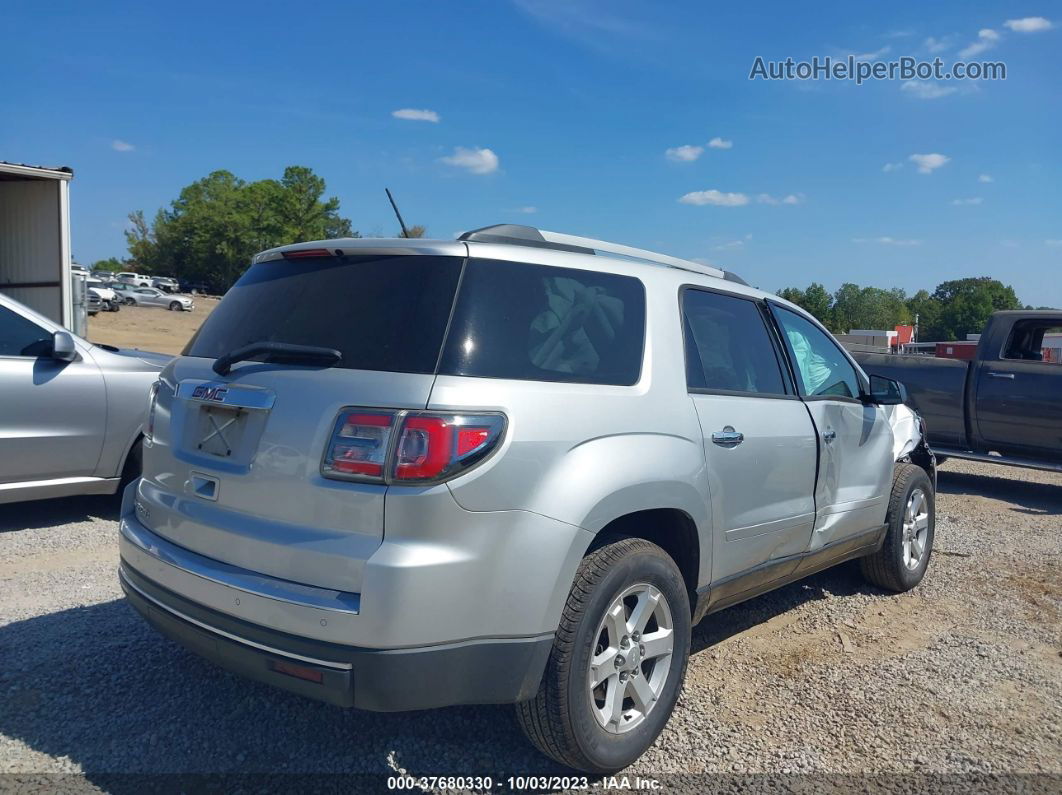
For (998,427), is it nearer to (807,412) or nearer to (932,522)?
(932,522)

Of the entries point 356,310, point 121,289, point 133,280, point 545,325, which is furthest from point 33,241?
point 133,280

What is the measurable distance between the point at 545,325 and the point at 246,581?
4.29ft

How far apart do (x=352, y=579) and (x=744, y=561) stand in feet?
6.38

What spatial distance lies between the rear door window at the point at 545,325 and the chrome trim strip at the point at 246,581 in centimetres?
76

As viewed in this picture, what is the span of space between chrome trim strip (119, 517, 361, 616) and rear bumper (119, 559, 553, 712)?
11 centimetres

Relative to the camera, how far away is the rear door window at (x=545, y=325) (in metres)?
2.75

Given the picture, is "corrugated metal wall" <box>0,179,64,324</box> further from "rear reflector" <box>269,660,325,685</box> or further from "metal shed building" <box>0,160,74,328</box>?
"rear reflector" <box>269,660,325,685</box>

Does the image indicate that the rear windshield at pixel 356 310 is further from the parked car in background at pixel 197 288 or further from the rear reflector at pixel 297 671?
the parked car in background at pixel 197 288

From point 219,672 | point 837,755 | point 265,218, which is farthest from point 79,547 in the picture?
point 265,218

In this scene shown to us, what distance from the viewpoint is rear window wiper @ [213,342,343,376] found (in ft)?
9.13

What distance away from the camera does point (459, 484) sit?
2531 millimetres

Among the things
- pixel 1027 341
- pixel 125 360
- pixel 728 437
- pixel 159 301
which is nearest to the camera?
pixel 728 437

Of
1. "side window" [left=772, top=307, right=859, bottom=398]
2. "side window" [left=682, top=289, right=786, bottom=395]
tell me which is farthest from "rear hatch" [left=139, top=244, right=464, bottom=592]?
"side window" [left=772, top=307, right=859, bottom=398]

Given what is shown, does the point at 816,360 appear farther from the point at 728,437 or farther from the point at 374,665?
the point at 374,665
